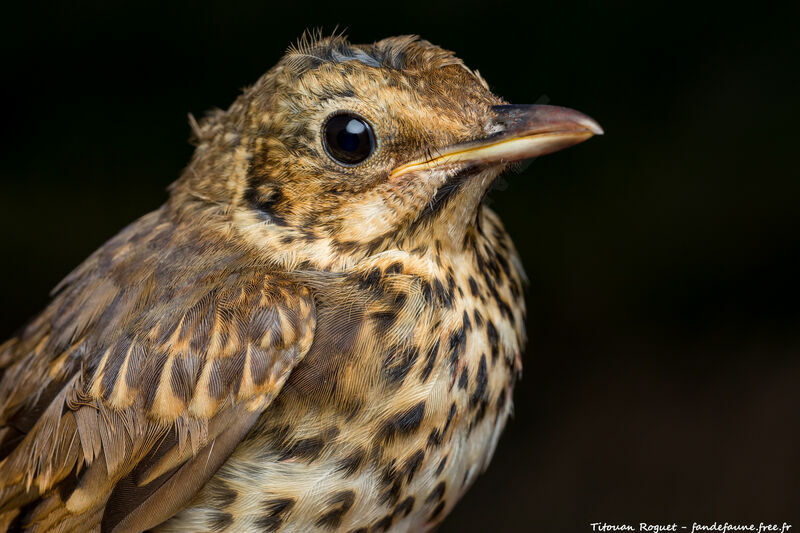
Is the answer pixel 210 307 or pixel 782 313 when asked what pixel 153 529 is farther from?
pixel 782 313

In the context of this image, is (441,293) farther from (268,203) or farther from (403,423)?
(268,203)

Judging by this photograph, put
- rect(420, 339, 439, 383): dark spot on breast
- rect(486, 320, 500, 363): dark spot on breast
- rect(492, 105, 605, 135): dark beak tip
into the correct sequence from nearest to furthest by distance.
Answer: rect(492, 105, 605, 135): dark beak tip < rect(420, 339, 439, 383): dark spot on breast < rect(486, 320, 500, 363): dark spot on breast

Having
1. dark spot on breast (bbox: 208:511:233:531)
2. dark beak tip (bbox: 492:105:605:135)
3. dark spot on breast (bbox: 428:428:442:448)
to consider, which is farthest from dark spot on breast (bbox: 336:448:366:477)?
dark beak tip (bbox: 492:105:605:135)

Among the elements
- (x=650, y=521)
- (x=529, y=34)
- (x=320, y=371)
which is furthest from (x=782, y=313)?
(x=320, y=371)

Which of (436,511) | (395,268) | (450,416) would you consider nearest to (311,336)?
(395,268)

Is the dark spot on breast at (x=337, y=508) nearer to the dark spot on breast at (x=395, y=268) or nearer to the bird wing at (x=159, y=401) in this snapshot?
the bird wing at (x=159, y=401)

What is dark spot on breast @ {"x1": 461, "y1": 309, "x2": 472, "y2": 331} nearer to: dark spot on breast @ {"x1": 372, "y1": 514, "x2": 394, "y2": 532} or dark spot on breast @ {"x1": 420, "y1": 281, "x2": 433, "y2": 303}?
dark spot on breast @ {"x1": 420, "y1": 281, "x2": 433, "y2": 303}

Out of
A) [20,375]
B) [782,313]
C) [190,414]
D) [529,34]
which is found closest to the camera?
[190,414]
